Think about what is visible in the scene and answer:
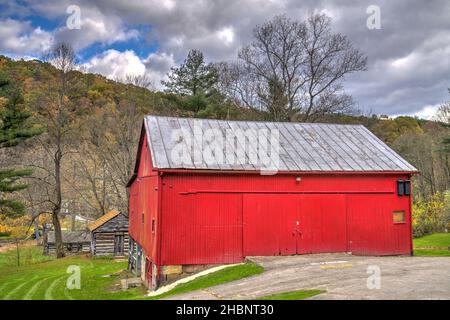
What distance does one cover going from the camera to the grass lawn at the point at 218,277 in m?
13.3

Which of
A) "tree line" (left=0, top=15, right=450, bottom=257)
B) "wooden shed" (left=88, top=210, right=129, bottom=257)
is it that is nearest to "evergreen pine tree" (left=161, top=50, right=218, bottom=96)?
"tree line" (left=0, top=15, right=450, bottom=257)

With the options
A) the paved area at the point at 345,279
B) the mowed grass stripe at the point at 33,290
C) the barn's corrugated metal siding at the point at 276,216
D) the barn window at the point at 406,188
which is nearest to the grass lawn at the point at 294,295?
the paved area at the point at 345,279

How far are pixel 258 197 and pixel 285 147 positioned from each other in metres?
3.32

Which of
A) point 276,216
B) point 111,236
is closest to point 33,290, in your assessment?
point 276,216

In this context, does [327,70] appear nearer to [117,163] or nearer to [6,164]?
[117,163]

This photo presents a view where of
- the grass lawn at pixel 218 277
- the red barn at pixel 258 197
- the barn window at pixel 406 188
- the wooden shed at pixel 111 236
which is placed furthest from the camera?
the wooden shed at pixel 111 236

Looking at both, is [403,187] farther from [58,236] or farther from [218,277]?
[58,236]

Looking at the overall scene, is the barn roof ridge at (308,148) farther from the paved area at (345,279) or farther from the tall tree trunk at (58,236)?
the tall tree trunk at (58,236)

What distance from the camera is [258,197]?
16.9 m

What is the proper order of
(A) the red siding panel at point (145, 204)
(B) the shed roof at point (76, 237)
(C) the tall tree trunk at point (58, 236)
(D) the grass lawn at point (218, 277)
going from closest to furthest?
(D) the grass lawn at point (218, 277) → (A) the red siding panel at point (145, 204) → (C) the tall tree trunk at point (58, 236) → (B) the shed roof at point (76, 237)

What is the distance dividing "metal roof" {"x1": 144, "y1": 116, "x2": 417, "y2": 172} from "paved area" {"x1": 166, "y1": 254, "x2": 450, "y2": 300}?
397 cm

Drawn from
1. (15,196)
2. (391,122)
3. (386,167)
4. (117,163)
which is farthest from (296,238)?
(391,122)

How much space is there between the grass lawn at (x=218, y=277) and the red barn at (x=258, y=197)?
1.29m

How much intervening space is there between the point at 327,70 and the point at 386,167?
19.8 metres
